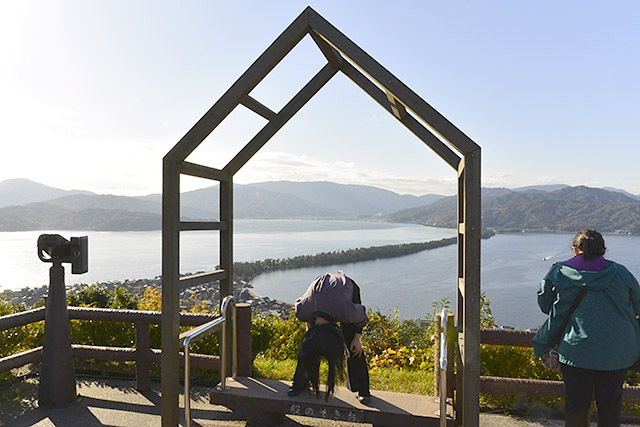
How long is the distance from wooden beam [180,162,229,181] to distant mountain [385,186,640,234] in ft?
31.8

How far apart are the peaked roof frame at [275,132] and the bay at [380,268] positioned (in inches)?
11.3

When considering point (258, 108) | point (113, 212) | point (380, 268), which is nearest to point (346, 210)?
point (113, 212)

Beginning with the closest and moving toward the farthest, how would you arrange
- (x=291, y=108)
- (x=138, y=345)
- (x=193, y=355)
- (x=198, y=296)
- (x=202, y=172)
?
1. (x=202, y=172)
2. (x=291, y=108)
3. (x=193, y=355)
4. (x=138, y=345)
5. (x=198, y=296)

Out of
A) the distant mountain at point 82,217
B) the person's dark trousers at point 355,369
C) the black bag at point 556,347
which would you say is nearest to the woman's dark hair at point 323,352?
the person's dark trousers at point 355,369

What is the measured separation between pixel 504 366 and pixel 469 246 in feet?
7.44

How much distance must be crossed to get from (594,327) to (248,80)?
3.01 meters

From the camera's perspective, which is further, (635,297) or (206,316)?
(206,316)

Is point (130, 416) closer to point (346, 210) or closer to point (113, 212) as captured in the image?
point (113, 212)

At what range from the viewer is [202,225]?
380cm

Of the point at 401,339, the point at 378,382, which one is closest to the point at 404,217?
the point at 401,339

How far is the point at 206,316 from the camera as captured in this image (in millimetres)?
4164

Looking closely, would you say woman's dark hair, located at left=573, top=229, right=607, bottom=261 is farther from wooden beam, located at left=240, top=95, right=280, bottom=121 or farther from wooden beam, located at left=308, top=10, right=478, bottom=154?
wooden beam, located at left=240, top=95, right=280, bottom=121

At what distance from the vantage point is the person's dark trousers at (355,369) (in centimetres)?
339

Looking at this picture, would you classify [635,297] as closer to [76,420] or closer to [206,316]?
[206,316]
